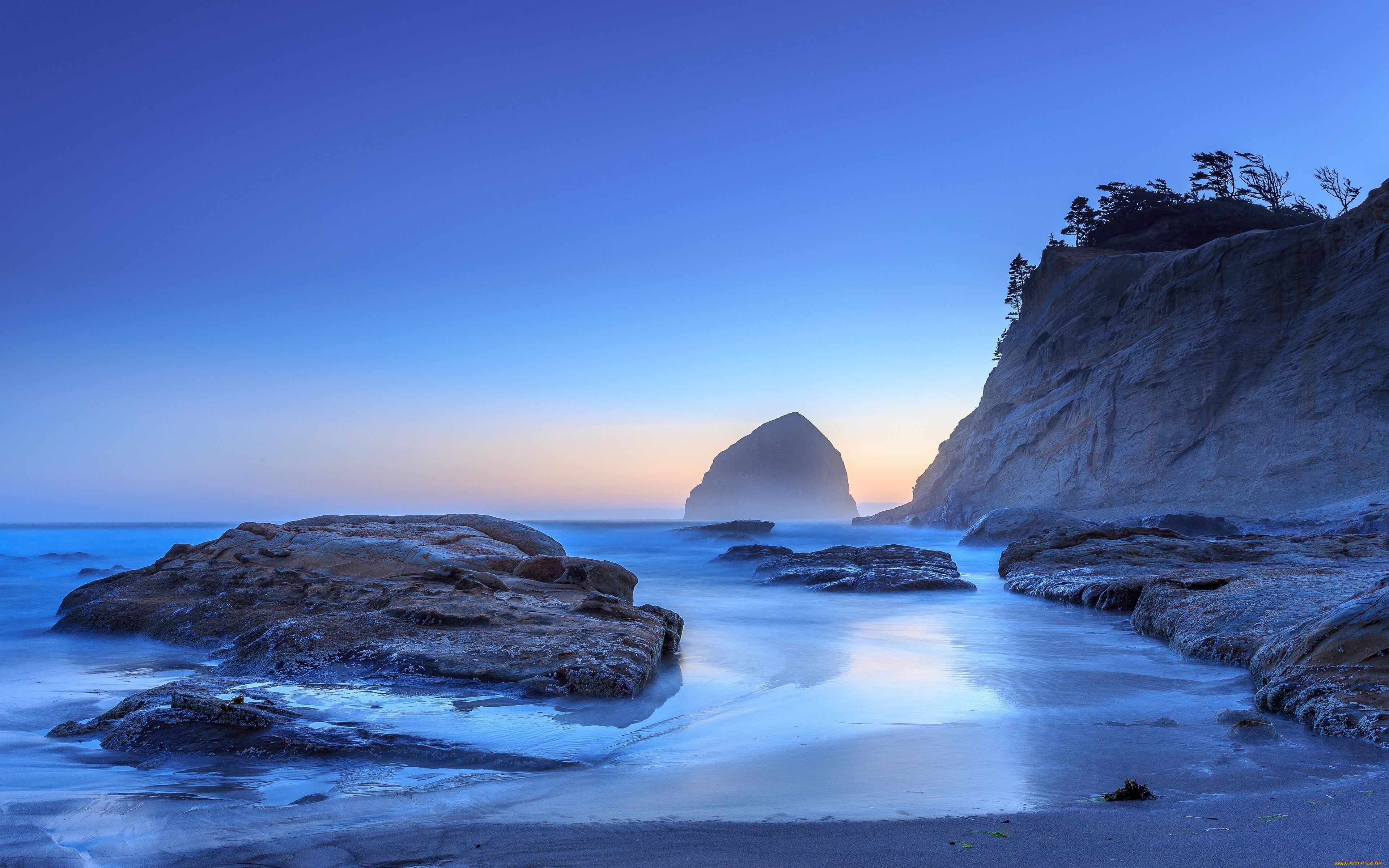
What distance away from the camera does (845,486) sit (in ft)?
524

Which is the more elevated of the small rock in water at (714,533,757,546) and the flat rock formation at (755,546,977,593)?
the flat rock formation at (755,546,977,593)

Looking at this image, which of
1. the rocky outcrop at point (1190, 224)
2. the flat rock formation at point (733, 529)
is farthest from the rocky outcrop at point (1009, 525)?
the flat rock formation at point (733, 529)

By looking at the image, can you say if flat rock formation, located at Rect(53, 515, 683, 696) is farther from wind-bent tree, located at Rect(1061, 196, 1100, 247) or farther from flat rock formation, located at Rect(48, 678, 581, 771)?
wind-bent tree, located at Rect(1061, 196, 1100, 247)

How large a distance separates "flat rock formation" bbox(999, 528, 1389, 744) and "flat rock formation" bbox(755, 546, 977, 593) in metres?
1.53

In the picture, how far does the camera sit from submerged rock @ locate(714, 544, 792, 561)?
25125mm

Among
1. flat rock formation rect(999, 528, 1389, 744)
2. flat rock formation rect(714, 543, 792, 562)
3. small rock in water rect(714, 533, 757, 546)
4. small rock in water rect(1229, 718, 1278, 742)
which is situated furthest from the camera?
small rock in water rect(714, 533, 757, 546)

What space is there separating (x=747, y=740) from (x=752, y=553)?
20.4 metres

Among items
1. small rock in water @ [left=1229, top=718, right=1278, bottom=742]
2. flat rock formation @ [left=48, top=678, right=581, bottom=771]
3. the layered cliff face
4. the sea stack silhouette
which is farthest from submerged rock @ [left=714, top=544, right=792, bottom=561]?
the sea stack silhouette

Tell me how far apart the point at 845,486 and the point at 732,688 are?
510ft

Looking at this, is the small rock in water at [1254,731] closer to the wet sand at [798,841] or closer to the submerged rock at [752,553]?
the wet sand at [798,841]

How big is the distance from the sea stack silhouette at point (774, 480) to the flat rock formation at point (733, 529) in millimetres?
80538

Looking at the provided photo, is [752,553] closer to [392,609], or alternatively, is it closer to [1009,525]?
[1009,525]

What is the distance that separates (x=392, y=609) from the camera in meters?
7.84

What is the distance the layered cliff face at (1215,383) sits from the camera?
26172 mm
